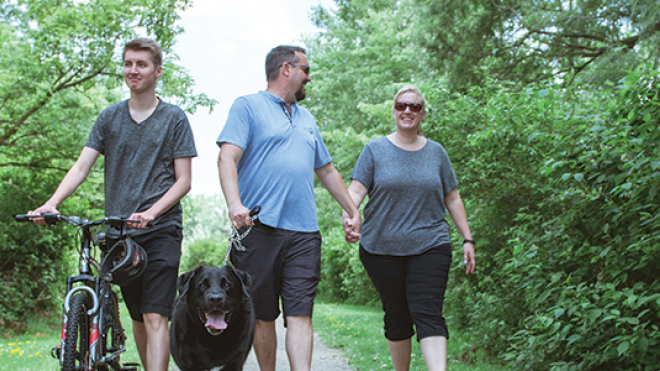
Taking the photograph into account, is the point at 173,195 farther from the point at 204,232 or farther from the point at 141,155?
the point at 204,232

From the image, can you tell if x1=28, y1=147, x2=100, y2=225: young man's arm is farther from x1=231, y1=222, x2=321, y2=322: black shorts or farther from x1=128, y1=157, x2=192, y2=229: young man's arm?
x1=231, y1=222, x2=321, y2=322: black shorts

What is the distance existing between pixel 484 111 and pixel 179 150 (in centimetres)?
415

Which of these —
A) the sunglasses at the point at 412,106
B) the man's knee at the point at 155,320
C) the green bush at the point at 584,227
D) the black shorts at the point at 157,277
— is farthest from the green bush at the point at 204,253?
the man's knee at the point at 155,320

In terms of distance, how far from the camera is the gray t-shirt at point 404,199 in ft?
14.4

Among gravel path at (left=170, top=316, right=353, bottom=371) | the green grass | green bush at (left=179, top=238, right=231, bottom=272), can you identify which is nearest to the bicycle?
gravel path at (left=170, top=316, right=353, bottom=371)

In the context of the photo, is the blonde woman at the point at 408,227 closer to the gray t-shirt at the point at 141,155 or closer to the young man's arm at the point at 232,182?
the young man's arm at the point at 232,182

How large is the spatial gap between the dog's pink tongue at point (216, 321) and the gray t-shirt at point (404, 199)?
49.1 inches

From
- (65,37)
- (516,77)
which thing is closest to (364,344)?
(516,77)

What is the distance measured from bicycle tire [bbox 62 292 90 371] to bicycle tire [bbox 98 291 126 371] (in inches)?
4.9

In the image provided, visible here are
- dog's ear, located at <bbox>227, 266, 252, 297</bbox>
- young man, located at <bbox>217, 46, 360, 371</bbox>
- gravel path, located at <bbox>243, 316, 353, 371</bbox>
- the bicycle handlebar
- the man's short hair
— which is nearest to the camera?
the bicycle handlebar

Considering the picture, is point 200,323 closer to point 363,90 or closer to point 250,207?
point 250,207

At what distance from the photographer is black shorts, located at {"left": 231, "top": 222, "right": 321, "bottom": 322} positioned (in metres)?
3.94

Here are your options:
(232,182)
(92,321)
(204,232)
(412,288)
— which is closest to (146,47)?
(232,182)

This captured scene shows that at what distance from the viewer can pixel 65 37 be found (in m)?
10.8
